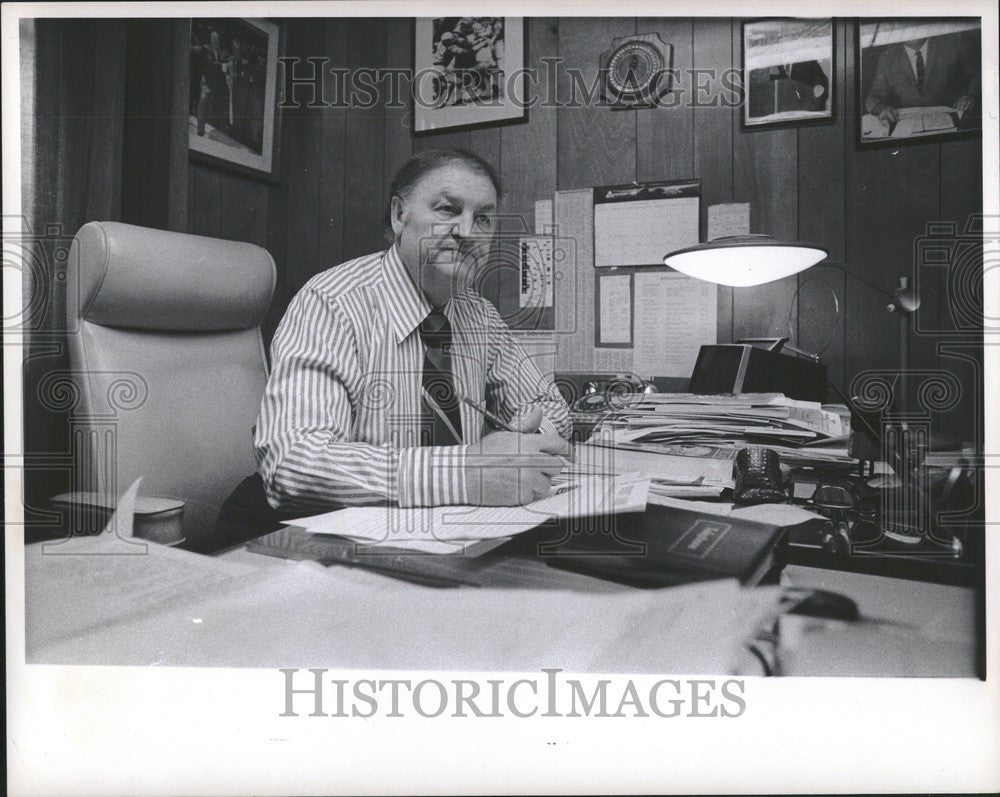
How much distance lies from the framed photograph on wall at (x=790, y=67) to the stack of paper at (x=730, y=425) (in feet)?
1.08

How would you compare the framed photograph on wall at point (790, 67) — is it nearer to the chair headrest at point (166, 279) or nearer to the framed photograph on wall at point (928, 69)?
the framed photograph on wall at point (928, 69)

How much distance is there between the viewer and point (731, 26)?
2.26 feet

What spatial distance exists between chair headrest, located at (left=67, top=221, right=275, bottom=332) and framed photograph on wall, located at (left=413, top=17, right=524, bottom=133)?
28cm

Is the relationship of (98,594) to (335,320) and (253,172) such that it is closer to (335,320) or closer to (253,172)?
(335,320)

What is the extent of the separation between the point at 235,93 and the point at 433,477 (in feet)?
1.69

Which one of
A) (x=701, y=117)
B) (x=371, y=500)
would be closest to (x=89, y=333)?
(x=371, y=500)

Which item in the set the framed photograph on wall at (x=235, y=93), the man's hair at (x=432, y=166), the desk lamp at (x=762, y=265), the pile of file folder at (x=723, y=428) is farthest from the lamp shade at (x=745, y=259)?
the framed photograph on wall at (x=235, y=93)

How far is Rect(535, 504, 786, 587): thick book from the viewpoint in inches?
23.0

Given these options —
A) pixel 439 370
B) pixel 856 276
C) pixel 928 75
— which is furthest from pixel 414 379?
pixel 928 75

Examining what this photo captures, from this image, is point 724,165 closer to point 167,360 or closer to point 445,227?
point 445,227

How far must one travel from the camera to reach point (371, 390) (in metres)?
0.74

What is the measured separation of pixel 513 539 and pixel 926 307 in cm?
53

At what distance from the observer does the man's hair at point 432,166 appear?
0.73m

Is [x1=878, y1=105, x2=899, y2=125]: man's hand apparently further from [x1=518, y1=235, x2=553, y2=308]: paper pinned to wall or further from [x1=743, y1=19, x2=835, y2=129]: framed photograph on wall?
[x1=518, y1=235, x2=553, y2=308]: paper pinned to wall
